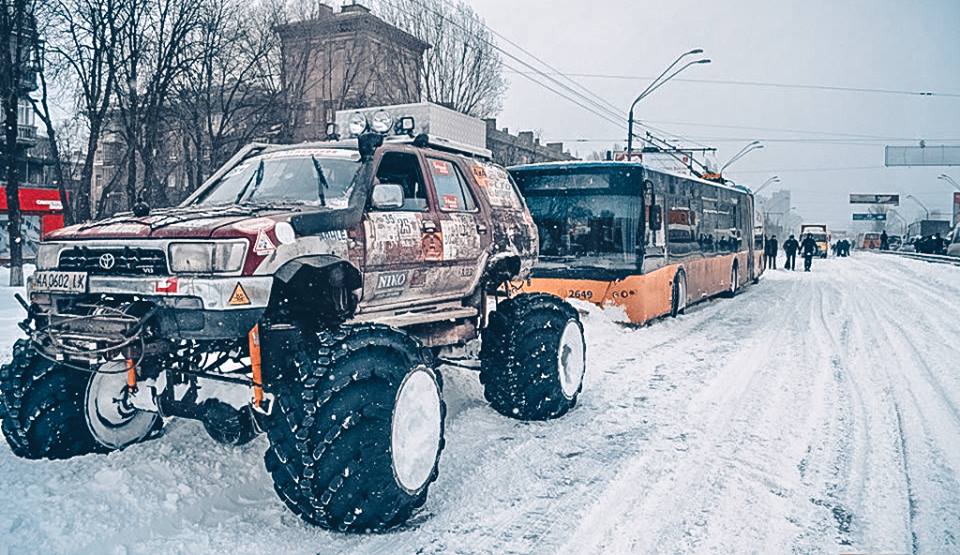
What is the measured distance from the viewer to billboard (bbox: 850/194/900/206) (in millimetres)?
105312

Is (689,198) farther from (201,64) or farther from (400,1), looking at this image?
(400,1)

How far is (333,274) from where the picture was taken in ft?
15.3

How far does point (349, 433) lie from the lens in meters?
4.20

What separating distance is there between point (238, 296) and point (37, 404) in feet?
6.56

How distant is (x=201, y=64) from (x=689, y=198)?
19.5 m

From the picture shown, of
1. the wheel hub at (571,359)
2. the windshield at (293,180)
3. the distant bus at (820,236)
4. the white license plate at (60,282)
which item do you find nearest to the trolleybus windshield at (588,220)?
the wheel hub at (571,359)

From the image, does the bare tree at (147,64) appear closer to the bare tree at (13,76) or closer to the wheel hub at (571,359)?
the bare tree at (13,76)

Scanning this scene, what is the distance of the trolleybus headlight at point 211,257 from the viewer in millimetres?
4156

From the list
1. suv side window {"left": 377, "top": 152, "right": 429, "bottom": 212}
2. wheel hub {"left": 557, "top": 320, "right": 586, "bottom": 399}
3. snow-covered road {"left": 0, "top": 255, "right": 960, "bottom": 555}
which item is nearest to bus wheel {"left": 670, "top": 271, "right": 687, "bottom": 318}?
snow-covered road {"left": 0, "top": 255, "right": 960, "bottom": 555}

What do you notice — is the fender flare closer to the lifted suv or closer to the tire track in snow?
the lifted suv

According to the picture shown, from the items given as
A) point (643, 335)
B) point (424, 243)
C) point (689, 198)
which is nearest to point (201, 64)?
point (689, 198)

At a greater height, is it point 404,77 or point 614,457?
point 404,77

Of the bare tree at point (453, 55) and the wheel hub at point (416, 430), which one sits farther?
the bare tree at point (453, 55)

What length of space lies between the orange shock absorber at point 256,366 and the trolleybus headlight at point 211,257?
15.6 inches
